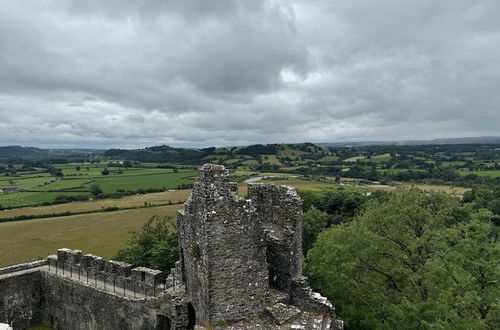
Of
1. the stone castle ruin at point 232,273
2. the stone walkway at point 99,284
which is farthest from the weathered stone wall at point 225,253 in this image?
the stone walkway at point 99,284

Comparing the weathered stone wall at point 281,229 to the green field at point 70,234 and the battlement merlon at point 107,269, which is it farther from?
the green field at point 70,234

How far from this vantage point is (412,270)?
16750mm

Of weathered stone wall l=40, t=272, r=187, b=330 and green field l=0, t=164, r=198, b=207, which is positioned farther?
green field l=0, t=164, r=198, b=207

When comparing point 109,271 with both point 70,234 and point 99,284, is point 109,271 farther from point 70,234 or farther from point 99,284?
point 70,234

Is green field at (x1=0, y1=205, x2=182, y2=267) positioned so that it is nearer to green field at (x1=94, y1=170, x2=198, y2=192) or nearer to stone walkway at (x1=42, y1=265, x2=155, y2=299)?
stone walkway at (x1=42, y1=265, x2=155, y2=299)

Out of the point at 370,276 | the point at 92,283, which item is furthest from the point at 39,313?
the point at 370,276

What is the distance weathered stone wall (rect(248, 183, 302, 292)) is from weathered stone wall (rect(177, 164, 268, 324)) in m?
1.43

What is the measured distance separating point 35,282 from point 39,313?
76.8 inches

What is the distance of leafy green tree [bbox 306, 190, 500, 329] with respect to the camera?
12281 mm

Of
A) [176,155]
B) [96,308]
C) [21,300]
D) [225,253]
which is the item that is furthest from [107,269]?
[176,155]

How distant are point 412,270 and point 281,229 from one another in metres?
8.82

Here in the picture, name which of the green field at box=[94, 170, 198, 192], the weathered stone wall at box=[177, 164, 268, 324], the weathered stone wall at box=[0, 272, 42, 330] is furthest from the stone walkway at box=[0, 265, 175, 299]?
the green field at box=[94, 170, 198, 192]

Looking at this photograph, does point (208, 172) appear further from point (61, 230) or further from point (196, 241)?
point (61, 230)

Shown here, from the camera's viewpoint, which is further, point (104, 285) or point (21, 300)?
point (21, 300)
